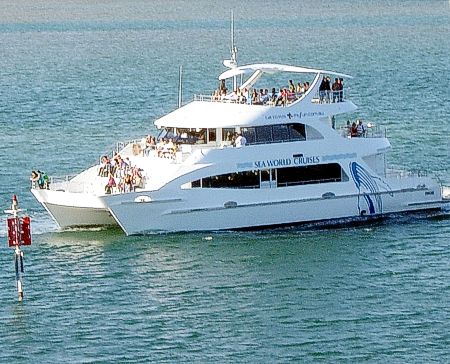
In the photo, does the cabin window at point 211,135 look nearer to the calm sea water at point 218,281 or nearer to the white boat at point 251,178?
the white boat at point 251,178

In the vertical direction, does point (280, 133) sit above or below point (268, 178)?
above

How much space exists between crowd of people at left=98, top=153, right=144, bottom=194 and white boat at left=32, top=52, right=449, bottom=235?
172 millimetres

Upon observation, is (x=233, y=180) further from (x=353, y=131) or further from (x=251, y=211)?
(x=353, y=131)

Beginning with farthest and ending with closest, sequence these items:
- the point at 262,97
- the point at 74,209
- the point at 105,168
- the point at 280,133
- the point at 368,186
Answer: the point at 262,97 → the point at 368,186 → the point at 280,133 → the point at 105,168 → the point at 74,209

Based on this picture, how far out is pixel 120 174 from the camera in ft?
186

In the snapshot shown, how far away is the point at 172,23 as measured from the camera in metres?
178

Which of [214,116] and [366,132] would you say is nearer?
[214,116]

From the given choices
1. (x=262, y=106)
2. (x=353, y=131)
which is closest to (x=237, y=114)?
(x=262, y=106)

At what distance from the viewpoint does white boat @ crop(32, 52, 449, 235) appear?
55.9 metres

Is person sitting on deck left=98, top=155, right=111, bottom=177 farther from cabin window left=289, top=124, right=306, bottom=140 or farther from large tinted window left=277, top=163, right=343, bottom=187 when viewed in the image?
cabin window left=289, top=124, right=306, bottom=140

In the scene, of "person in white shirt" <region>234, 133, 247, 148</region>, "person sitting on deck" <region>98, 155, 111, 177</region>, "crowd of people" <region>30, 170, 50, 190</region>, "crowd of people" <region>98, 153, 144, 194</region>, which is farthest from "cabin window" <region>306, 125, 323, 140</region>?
"crowd of people" <region>30, 170, 50, 190</region>

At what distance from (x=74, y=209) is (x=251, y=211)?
574 centimetres

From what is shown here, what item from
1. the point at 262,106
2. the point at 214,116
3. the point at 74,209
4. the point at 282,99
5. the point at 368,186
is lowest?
the point at 74,209

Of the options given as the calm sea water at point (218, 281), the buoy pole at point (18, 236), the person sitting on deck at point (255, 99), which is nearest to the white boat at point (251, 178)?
the person sitting on deck at point (255, 99)
